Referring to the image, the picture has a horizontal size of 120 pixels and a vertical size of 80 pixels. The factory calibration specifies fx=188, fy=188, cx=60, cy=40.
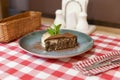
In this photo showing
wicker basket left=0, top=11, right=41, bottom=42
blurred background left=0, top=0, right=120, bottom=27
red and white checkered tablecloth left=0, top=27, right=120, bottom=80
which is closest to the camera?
red and white checkered tablecloth left=0, top=27, right=120, bottom=80

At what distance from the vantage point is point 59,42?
803 millimetres

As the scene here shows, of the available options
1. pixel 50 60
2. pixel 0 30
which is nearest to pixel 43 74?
pixel 50 60

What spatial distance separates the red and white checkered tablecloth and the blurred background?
1.81 feet

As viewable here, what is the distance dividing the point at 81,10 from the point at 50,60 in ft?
1.47

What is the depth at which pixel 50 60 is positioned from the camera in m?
0.76

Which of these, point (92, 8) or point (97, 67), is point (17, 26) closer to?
point (97, 67)

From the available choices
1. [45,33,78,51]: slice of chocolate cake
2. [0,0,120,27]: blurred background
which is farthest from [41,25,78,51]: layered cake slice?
[0,0,120,27]: blurred background

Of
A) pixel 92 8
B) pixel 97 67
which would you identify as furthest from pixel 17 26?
pixel 92 8

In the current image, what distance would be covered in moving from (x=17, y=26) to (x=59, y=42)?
0.85ft

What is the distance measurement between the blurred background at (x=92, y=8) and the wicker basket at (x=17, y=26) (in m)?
0.54

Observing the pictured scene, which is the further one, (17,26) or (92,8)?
(92,8)

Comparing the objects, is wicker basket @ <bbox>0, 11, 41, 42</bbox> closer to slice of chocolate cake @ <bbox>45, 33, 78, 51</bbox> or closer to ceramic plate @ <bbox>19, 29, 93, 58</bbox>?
ceramic plate @ <bbox>19, 29, 93, 58</bbox>

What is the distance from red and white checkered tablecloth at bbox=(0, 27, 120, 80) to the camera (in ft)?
2.11

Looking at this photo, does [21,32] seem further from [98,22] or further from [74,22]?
[98,22]
